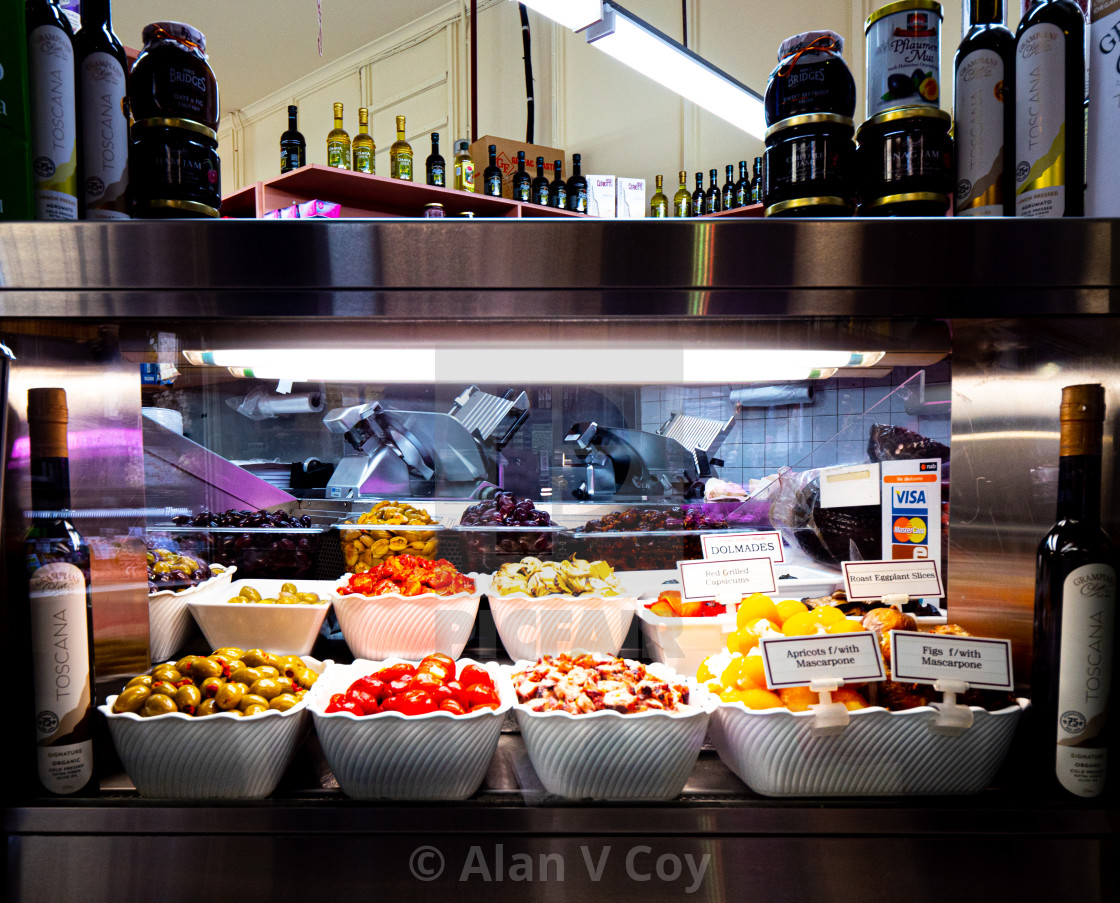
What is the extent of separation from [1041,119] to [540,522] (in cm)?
84

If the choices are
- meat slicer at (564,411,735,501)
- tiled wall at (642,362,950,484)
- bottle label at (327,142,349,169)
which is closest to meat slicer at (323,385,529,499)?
meat slicer at (564,411,735,501)

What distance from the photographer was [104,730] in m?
0.92

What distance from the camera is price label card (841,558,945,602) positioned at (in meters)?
1.03

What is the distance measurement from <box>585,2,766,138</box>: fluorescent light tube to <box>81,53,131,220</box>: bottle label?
4.76 feet

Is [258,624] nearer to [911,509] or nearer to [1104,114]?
[911,509]

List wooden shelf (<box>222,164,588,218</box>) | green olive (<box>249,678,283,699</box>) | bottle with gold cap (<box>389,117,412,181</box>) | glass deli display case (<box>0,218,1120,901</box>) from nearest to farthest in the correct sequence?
1. glass deli display case (<box>0,218,1120,901</box>)
2. green olive (<box>249,678,283,699</box>)
3. wooden shelf (<box>222,164,588,218</box>)
4. bottle with gold cap (<box>389,117,412,181</box>)

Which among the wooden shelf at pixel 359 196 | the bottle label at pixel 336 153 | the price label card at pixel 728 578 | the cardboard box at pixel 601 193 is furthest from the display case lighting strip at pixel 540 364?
the bottle label at pixel 336 153

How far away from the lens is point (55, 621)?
85cm

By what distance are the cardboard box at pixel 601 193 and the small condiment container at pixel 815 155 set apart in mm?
3215

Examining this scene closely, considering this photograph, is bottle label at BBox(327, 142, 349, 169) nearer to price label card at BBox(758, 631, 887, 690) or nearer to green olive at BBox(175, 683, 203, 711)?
green olive at BBox(175, 683, 203, 711)

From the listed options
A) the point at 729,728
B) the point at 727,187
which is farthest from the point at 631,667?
the point at 727,187

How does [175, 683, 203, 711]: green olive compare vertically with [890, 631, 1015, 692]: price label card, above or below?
below

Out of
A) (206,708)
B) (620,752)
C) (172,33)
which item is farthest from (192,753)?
(172,33)

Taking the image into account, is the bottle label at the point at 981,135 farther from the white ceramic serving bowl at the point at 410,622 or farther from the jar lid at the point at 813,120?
the white ceramic serving bowl at the point at 410,622
